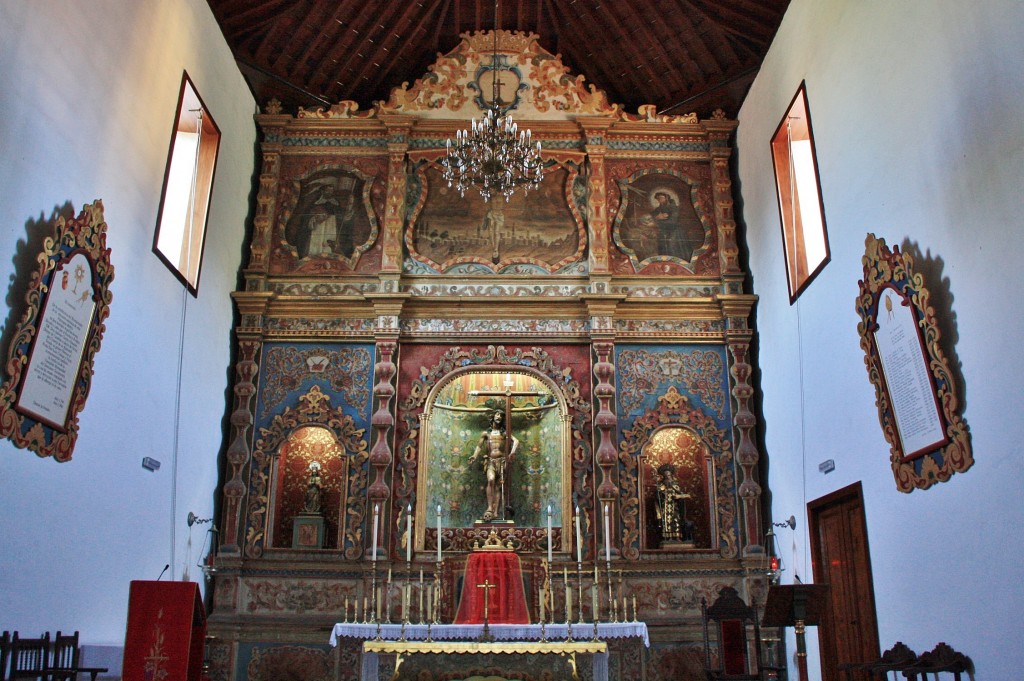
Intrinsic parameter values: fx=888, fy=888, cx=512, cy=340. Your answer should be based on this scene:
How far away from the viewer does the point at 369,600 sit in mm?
11008

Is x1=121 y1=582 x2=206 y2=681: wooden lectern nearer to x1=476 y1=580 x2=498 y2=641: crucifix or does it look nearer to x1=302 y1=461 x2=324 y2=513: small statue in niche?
x1=476 y1=580 x2=498 y2=641: crucifix

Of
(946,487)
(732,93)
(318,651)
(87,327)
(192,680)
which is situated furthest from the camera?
(732,93)

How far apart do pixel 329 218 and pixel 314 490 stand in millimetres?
3994

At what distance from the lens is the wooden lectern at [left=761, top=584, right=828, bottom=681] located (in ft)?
24.1

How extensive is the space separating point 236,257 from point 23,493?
19.6 feet

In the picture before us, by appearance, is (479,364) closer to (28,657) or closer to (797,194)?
(797,194)

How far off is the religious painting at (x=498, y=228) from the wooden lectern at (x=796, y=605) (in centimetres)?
630

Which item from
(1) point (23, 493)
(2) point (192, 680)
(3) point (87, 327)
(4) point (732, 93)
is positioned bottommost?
(2) point (192, 680)

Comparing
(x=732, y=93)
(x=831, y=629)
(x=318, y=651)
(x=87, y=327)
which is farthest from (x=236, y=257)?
(x=831, y=629)

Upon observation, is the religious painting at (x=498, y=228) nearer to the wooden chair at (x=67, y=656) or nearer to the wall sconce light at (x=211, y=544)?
the wall sconce light at (x=211, y=544)

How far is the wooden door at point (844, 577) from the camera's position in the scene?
8.44m

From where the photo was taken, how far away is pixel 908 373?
7.34 metres

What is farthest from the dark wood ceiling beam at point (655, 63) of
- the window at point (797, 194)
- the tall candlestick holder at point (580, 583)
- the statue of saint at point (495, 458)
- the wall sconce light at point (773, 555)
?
the tall candlestick holder at point (580, 583)

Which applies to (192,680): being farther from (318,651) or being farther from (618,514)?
(618,514)
